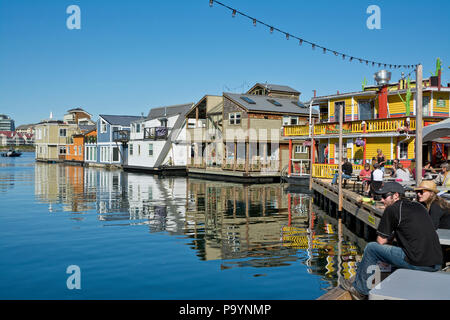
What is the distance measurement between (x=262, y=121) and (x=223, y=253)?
104 feet

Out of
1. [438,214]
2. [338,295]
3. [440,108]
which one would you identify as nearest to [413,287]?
[338,295]

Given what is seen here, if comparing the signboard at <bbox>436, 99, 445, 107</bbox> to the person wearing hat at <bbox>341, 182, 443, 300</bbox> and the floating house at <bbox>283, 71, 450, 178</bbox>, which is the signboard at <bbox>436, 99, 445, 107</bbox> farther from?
the person wearing hat at <bbox>341, 182, 443, 300</bbox>

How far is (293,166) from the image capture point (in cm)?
3747

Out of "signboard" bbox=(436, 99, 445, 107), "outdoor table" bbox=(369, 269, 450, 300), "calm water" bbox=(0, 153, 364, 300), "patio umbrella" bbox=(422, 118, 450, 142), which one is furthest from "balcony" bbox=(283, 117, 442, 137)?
"outdoor table" bbox=(369, 269, 450, 300)

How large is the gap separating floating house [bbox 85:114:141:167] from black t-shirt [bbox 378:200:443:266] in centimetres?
6193

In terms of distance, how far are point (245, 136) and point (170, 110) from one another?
70.1ft

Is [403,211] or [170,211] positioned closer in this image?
[403,211]

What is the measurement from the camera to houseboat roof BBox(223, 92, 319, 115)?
147ft

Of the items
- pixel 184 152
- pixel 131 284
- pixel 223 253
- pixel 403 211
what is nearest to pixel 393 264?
pixel 403 211

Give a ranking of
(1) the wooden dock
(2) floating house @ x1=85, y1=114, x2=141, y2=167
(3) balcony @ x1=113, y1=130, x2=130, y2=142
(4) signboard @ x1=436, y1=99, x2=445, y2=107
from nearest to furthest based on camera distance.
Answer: (1) the wooden dock, (4) signboard @ x1=436, y1=99, x2=445, y2=107, (3) balcony @ x1=113, y1=130, x2=130, y2=142, (2) floating house @ x1=85, y1=114, x2=141, y2=167

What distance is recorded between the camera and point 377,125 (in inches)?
1148

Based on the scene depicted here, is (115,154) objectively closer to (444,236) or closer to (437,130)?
(437,130)
